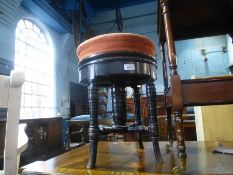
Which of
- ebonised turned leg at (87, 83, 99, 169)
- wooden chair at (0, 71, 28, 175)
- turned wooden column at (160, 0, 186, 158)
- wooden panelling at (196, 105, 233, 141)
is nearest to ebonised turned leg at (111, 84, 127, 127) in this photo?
ebonised turned leg at (87, 83, 99, 169)

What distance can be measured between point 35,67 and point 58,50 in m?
1.00

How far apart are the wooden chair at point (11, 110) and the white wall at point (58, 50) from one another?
3448mm

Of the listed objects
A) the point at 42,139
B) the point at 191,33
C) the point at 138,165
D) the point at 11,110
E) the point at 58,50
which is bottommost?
the point at 42,139

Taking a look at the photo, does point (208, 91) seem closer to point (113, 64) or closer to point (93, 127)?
point (113, 64)

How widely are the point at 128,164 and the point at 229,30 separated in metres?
1.42

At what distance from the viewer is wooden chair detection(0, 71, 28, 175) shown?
1.72ft

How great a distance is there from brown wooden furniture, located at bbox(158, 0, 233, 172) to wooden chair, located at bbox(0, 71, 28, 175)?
0.61m

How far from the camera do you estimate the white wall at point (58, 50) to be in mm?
3591

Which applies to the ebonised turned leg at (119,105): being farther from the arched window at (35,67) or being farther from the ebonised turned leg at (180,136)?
the arched window at (35,67)

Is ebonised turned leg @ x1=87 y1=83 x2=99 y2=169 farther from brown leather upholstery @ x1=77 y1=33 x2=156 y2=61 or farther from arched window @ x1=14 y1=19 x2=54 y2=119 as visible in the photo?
arched window @ x1=14 y1=19 x2=54 y2=119

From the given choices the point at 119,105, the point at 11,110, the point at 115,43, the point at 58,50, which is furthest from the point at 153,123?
the point at 58,50

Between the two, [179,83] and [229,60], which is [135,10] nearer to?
[229,60]

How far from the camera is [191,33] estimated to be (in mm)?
1793

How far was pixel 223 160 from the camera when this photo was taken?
1019 mm
